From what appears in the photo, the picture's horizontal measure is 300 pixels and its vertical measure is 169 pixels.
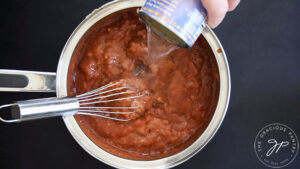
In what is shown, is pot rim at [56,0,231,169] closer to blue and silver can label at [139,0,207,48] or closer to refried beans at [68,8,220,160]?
refried beans at [68,8,220,160]

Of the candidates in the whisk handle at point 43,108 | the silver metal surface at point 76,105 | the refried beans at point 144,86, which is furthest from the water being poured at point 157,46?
the whisk handle at point 43,108

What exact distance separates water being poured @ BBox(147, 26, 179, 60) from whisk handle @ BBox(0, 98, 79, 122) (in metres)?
0.26

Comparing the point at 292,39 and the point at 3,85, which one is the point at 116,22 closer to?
the point at 3,85

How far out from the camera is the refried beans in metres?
0.98

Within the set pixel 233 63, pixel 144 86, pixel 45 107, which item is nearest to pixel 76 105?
pixel 45 107

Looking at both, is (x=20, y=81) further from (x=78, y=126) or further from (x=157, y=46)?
(x=157, y=46)

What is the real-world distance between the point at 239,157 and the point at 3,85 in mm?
723

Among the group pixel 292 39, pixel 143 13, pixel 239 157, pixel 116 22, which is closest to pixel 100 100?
pixel 116 22

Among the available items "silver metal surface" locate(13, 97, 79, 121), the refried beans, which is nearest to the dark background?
the refried beans

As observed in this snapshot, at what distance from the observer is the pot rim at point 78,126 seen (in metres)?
0.90

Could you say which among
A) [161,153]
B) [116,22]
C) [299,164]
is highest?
[116,22]

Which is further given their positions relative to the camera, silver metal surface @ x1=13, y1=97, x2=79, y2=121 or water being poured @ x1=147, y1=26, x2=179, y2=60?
water being poured @ x1=147, y1=26, x2=179, y2=60

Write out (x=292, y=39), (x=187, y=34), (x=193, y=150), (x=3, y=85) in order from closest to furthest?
(x=187, y=34) → (x=3, y=85) → (x=193, y=150) → (x=292, y=39)

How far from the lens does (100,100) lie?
978mm
